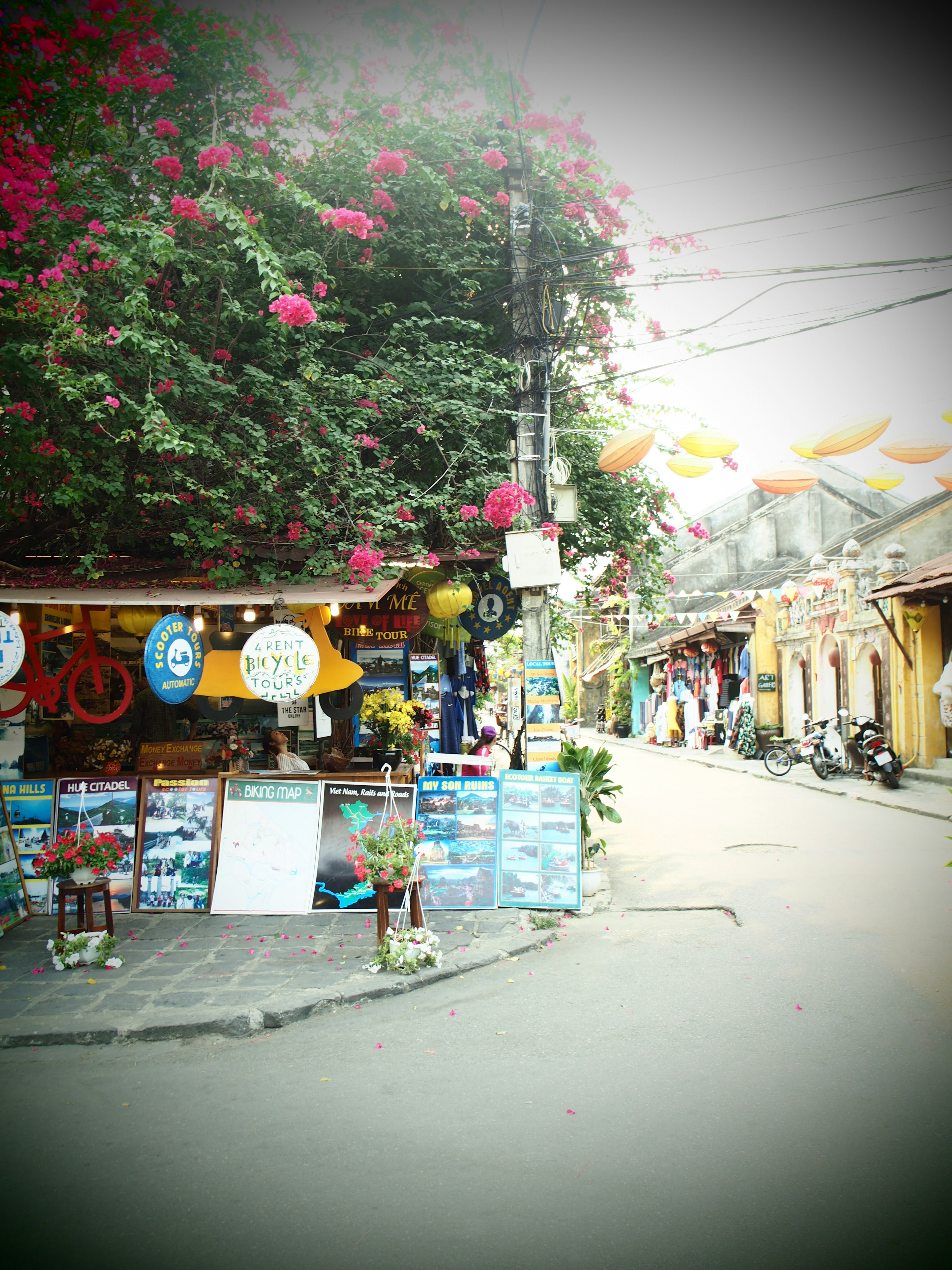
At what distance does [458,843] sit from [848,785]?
11818 millimetres

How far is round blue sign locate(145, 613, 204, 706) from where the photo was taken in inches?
257

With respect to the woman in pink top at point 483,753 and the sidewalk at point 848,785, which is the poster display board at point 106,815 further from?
the sidewalk at point 848,785

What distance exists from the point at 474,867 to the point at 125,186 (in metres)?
7.10

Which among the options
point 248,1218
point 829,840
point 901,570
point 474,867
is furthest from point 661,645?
point 248,1218

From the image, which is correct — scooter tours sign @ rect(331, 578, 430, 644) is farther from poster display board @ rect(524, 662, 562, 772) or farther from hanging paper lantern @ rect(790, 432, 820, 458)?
hanging paper lantern @ rect(790, 432, 820, 458)

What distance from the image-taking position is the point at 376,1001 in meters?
5.43

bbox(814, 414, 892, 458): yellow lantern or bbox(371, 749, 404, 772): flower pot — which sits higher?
bbox(814, 414, 892, 458): yellow lantern

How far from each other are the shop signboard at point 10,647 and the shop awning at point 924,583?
1370 centimetres

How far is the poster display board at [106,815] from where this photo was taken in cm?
722

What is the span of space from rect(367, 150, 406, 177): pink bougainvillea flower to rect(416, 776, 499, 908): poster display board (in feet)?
19.0

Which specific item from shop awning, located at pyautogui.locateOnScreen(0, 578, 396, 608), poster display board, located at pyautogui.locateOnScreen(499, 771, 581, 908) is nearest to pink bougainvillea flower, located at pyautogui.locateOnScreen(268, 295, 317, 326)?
shop awning, located at pyautogui.locateOnScreen(0, 578, 396, 608)

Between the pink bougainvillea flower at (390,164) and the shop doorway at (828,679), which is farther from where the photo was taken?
the shop doorway at (828,679)

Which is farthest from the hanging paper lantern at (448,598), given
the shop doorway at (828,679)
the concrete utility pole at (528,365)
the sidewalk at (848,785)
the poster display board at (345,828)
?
the shop doorway at (828,679)

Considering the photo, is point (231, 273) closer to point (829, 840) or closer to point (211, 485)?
point (211, 485)
